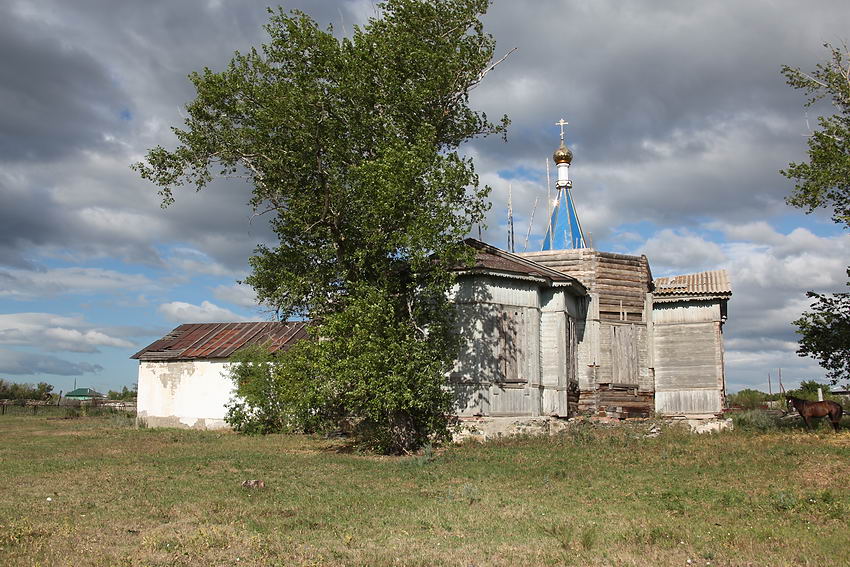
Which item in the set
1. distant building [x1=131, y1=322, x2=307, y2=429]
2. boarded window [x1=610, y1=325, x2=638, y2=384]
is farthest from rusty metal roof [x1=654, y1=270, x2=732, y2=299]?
distant building [x1=131, y1=322, x2=307, y2=429]

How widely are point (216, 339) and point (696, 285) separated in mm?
23230

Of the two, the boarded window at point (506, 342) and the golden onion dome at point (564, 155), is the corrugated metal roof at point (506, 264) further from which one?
the golden onion dome at point (564, 155)

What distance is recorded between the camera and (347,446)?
72.9 feet

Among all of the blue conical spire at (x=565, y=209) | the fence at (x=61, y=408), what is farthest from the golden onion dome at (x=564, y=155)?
the fence at (x=61, y=408)

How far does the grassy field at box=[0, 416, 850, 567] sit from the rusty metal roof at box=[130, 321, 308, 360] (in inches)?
528

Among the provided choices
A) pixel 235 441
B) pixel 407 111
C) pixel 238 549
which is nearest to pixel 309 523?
pixel 238 549

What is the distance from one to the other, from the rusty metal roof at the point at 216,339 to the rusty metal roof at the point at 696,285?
16.5 metres

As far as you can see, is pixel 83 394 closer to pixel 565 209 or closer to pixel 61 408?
pixel 61 408

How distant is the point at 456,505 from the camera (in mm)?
11992

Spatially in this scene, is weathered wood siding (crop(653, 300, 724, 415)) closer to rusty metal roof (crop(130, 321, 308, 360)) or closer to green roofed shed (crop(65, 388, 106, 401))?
rusty metal roof (crop(130, 321, 308, 360))

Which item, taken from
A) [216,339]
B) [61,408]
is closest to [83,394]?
[61,408]

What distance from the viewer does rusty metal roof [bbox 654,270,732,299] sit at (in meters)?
25.3

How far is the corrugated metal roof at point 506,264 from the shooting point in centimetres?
2180

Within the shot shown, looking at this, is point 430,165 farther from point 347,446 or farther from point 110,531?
point 110,531
